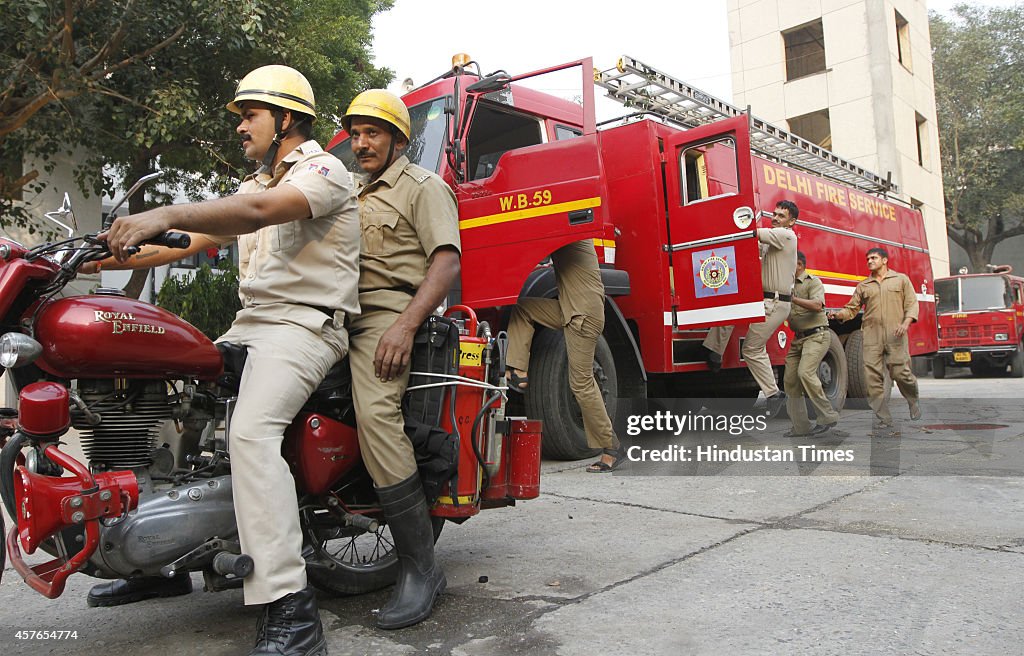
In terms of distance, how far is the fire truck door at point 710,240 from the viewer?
6078mm

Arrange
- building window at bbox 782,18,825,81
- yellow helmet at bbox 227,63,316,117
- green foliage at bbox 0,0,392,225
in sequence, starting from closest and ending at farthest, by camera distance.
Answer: yellow helmet at bbox 227,63,316,117, green foliage at bbox 0,0,392,225, building window at bbox 782,18,825,81

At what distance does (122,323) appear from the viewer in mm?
2344

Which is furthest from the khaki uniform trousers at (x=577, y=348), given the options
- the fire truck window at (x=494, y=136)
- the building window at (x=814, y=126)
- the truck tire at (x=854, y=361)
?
the building window at (x=814, y=126)

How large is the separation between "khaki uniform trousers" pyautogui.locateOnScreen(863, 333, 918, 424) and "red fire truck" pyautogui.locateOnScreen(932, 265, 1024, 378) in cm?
→ 1065

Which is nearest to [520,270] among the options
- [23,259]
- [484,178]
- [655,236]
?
[484,178]

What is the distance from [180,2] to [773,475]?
7.12 metres

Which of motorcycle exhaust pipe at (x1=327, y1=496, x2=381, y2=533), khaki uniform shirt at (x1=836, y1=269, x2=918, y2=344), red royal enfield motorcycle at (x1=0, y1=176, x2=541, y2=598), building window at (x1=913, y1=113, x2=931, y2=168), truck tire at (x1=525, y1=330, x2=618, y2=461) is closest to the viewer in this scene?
red royal enfield motorcycle at (x1=0, y1=176, x2=541, y2=598)

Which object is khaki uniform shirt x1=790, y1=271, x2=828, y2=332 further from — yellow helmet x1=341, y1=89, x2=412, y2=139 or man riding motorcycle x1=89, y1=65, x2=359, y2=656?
man riding motorcycle x1=89, y1=65, x2=359, y2=656

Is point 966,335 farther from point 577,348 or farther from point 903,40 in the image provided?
point 577,348

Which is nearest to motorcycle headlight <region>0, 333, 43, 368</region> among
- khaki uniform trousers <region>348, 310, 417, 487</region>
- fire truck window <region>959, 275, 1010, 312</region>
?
khaki uniform trousers <region>348, 310, 417, 487</region>

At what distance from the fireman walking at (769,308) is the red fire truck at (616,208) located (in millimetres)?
222

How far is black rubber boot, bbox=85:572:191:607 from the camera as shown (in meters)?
3.02

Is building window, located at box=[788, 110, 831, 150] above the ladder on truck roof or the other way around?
above

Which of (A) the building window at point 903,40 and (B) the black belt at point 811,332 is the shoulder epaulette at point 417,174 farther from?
(A) the building window at point 903,40
